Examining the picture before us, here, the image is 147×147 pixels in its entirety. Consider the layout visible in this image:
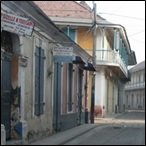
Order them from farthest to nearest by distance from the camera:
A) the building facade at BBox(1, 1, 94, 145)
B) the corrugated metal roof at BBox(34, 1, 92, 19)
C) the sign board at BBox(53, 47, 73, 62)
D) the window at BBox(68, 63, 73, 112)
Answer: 1. the window at BBox(68, 63, 73, 112)
2. the sign board at BBox(53, 47, 73, 62)
3. the corrugated metal roof at BBox(34, 1, 92, 19)
4. the building facade at BBox(1, 1, 94, 145)

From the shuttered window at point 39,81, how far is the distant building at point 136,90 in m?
49.1

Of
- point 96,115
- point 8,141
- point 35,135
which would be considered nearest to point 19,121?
point 8,141

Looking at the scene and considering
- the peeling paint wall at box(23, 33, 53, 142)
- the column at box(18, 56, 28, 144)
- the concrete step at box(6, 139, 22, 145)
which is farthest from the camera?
the peeling paint wall at box(23, 33, 53, 142)

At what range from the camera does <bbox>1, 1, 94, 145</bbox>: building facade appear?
946 cm

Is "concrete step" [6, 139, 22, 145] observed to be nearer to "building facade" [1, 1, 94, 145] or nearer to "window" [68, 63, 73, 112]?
"building facade" [1, 1, 94, 145]

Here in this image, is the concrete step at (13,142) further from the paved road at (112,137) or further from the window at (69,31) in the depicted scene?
the window at (69,31)

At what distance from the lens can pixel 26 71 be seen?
37.8 ft

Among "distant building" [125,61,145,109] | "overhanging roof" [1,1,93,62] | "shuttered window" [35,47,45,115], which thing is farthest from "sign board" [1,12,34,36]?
"distant building" [125,61,145,109]

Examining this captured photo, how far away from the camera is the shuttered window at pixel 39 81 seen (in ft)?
41.6

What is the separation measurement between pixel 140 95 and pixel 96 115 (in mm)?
36796

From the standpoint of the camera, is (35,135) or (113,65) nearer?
(35,135)

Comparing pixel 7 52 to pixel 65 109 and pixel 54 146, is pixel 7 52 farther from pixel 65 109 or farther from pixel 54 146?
pixel 65 109

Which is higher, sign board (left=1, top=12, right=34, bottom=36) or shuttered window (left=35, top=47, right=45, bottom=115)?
sign board (left=1, top=12, right=34, bottom=36)

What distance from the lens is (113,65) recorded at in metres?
29.1
